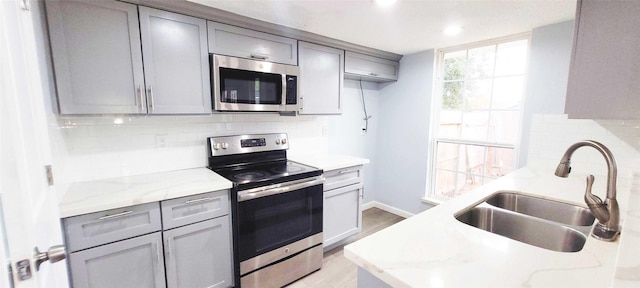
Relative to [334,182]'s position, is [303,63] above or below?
above

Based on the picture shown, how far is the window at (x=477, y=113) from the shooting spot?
8.33 feet

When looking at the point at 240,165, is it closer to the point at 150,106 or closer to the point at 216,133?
the point at 216,133

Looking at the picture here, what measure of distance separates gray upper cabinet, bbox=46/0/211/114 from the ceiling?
333 mm

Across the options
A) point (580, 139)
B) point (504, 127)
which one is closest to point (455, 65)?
point (504, 127)

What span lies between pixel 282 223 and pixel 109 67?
1.48 metres

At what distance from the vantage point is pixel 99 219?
1.35 metres

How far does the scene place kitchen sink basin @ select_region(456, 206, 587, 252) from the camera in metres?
1.12

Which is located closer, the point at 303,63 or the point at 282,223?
the point at 282,223

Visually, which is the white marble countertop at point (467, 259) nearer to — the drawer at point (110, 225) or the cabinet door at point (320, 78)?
the drawer at point (110, 225)

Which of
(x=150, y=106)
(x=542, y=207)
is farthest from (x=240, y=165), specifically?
(x=542, y=207)

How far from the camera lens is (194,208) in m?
1.64

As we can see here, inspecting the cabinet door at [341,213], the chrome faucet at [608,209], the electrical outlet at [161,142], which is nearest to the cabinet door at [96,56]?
the electrical outlet at [161,142]

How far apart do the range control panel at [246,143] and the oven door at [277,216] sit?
568 millimetres

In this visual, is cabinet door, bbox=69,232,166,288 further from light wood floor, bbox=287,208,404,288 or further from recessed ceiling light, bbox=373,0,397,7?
recessed ceiling light, bbox=373,0,397,7
